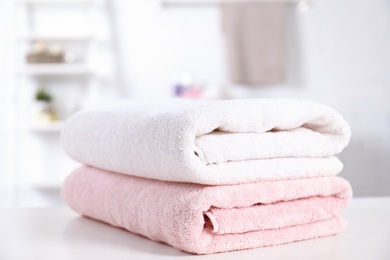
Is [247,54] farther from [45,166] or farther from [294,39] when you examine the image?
[45,166]

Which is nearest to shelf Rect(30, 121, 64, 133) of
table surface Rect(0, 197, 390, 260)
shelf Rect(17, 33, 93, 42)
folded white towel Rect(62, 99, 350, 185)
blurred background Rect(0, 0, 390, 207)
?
blurred background Rect(0, 0, 390, 207)

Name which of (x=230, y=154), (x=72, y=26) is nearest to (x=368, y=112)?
(x=72, y=26)

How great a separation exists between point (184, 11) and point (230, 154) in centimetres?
292

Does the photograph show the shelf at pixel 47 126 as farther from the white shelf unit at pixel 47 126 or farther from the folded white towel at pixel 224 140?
the folded white towel at pixel 224 140

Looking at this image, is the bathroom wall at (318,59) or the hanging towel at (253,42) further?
the bathroom wall at (318,59)

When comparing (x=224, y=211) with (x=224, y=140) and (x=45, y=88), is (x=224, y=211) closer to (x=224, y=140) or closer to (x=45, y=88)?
(x=224, y=140)

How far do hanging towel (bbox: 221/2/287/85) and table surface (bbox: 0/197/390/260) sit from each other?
2468 millimetres

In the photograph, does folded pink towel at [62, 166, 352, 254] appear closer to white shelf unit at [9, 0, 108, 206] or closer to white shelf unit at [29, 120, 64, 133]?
white shelf unit at [29, 120, 64, 133]

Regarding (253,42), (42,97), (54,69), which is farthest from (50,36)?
(253,42)

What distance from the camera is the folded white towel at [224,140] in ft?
2.46

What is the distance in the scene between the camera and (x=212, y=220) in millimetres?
755

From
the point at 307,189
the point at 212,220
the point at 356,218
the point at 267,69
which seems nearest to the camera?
the point at 212,220

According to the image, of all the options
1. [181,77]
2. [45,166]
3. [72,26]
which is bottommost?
[45,166]

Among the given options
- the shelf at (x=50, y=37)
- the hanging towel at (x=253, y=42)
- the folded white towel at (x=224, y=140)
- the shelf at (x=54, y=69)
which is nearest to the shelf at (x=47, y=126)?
the shelf at (x=54, y=69)
